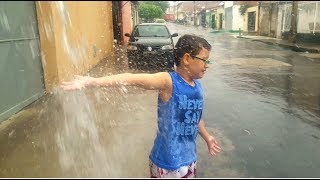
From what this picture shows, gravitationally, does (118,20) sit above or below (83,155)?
above

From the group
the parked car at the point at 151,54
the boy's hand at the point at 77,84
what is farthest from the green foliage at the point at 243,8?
the boy's hand at the point at 77,84

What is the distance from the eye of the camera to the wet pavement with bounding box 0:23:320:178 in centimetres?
443

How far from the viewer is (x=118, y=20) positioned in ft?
79.6

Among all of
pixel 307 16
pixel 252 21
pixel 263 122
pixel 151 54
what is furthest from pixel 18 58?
pixel 252 21

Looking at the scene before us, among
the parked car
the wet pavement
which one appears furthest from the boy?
the parked car

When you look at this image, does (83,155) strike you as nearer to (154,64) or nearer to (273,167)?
(273,167)

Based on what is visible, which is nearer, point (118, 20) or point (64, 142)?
point (64, 142)

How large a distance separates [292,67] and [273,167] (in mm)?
10166

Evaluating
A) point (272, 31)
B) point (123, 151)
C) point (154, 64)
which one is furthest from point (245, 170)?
point (272, 31)

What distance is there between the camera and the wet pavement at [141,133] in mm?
4430

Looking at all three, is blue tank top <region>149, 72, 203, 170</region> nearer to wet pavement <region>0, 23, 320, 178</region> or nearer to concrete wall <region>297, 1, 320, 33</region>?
wet pavement <region>0, 23, 320, 178</region>

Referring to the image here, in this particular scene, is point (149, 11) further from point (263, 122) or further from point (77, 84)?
point (77, 84)

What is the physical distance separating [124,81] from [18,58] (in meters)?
5.69

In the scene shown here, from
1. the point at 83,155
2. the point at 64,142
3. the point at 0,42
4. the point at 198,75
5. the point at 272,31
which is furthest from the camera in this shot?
the point at 272,31
